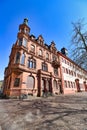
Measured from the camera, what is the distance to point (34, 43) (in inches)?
855

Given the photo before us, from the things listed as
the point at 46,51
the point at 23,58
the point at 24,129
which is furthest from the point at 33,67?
the point at 24,129

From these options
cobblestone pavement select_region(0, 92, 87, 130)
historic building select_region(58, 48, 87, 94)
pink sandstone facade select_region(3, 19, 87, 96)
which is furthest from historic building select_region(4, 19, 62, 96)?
cobblestone pavement select_region(0, 92, 87, 130)

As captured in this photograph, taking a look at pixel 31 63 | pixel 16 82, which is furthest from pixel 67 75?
pixel 16 82

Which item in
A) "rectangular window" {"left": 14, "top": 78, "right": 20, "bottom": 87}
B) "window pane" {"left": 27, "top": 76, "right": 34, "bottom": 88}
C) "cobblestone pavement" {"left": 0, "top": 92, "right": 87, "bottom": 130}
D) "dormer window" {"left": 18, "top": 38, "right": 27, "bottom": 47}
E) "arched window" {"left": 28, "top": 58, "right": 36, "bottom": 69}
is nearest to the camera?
"cobblestone pavement" {"left": 0, "top": 92, "right": 87, "bottom": 130}

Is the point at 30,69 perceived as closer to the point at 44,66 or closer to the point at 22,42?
the point at 44,66

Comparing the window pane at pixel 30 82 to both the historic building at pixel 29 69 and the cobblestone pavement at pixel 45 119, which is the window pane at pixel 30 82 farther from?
the cobblestone pavement at pixel 45 119

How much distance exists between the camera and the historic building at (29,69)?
1580 cm

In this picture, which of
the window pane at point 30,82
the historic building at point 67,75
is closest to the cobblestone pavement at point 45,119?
the window pane at point 30,82

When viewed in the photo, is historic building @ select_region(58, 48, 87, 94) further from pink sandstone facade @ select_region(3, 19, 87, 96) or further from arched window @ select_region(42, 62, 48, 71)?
arched window @ select_region(42, 62, 48, 71)

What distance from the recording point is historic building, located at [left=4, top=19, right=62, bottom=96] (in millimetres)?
15803

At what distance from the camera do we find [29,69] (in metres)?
17.8

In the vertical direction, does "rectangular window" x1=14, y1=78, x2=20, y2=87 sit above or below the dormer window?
below

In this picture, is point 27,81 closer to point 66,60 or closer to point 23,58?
point 23,58

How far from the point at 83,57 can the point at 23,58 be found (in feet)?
37.5
